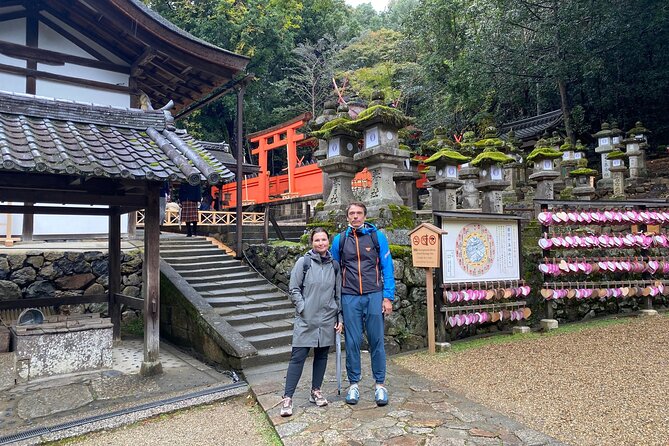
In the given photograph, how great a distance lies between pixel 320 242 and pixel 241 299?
4457mm

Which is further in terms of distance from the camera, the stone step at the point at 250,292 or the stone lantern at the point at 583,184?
the stone lantern at the point at 583,184

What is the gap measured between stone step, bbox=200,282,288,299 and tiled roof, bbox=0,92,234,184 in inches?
133

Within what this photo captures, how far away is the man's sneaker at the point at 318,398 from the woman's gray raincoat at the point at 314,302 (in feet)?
2.04

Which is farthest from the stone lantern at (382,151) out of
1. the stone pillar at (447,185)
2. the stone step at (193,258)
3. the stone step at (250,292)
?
the stone step at (193,258)

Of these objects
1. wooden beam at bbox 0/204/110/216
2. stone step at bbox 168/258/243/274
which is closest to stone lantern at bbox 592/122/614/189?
stone step at bbox 168/258/243/274

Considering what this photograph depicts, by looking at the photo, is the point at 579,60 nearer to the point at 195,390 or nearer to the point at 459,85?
the point at 459,85

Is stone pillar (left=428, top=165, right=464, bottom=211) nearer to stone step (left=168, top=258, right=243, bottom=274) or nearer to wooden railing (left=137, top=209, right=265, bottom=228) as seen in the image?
stone step (left=168, top=258, right=243, bottom=274)

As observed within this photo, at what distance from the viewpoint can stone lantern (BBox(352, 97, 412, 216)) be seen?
7559 mm

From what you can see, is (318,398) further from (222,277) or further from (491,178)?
(491,178)

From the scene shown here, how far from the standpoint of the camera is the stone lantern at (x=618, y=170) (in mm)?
15531

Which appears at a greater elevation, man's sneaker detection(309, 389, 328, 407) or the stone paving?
man's sneaker detection(309, 389, 328, 407)

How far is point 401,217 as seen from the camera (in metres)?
7.63

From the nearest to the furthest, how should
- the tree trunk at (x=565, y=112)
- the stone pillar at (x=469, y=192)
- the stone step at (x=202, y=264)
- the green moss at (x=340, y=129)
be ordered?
1. the green moss at (x=340, y=129)
2. the stone step at (x=202, y=264)
3. the stone pillar at (x=469, y=192)
4. the tree trunk at (x=565, y=112)

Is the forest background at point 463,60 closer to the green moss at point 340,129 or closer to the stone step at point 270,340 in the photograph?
the green moss at point 340,129
